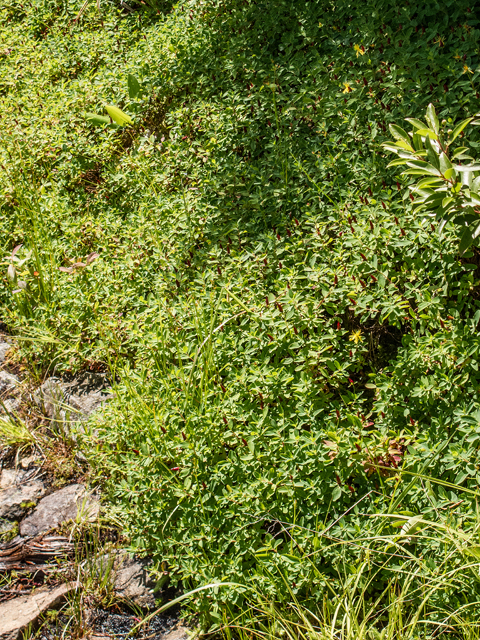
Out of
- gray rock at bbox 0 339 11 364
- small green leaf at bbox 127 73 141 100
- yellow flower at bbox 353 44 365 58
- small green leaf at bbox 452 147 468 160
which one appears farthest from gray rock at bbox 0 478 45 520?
yellow flower at bbox 353 44 365 58

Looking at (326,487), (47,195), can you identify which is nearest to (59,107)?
(47,195)

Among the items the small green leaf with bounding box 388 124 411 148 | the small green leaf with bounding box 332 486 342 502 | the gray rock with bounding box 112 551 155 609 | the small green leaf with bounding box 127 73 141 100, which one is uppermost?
the small green leaf with bounding box 127 73 141 100

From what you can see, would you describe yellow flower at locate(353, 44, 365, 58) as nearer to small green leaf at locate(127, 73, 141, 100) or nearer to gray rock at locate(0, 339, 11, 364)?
small green leaf at locate(127, 73, 141, 100)

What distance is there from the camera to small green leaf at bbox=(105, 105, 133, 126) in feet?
15.0

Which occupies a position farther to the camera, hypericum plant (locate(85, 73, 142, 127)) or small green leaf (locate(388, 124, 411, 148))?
hypericum plant (locate(85, 73, 142, 127))

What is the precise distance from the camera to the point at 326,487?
7.87 feet

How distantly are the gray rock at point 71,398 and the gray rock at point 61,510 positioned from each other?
395 millimetres

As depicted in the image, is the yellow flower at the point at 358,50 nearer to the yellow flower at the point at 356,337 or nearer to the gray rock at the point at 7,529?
the yellow flower at the point at 356,337

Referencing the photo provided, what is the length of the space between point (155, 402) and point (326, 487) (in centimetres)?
100

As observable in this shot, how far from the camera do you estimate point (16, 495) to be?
3.34m

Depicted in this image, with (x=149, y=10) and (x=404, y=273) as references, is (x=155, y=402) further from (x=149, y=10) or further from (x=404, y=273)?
(x=149, y=10)

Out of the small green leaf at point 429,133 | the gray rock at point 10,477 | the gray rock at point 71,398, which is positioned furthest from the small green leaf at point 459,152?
the gray rock at point 10,477

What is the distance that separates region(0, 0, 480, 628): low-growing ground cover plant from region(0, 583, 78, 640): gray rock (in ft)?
1.75

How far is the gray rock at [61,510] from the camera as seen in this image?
3.09m
